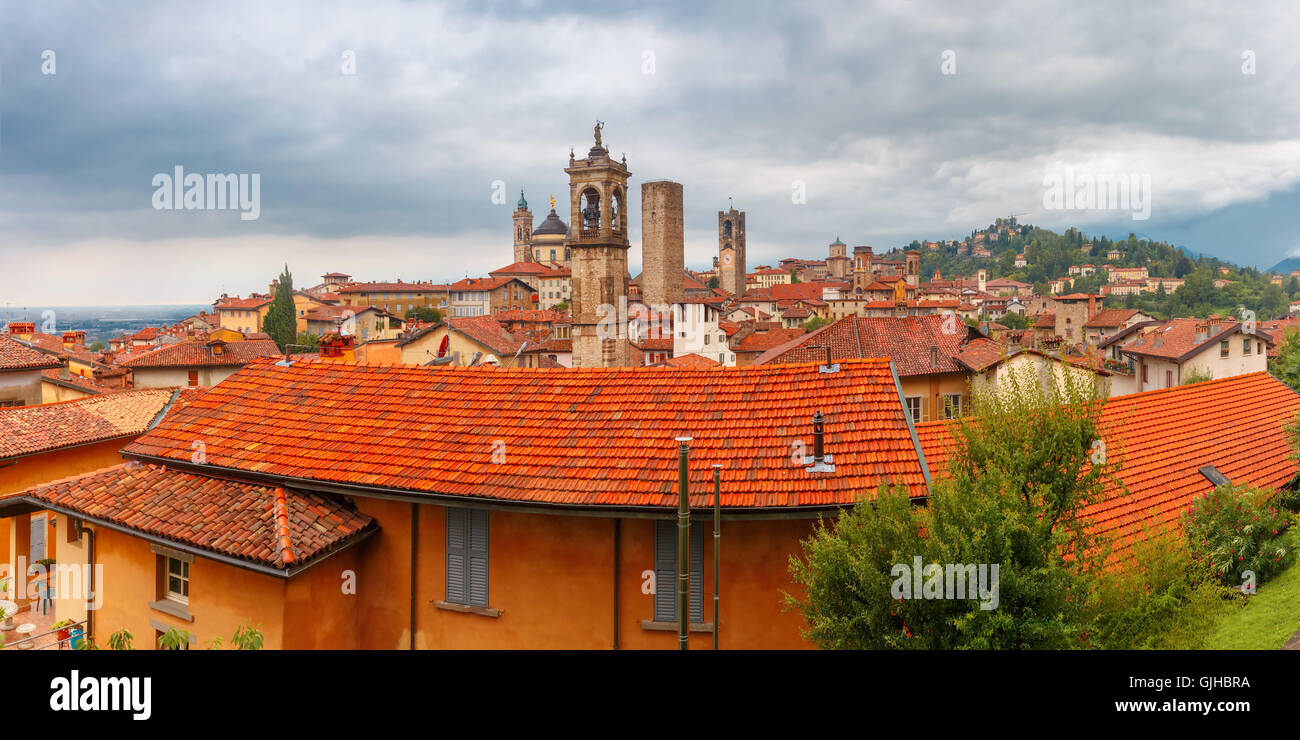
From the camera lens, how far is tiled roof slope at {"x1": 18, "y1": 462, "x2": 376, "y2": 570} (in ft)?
31.6

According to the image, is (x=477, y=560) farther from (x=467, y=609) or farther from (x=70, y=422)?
(x=70, y=422)

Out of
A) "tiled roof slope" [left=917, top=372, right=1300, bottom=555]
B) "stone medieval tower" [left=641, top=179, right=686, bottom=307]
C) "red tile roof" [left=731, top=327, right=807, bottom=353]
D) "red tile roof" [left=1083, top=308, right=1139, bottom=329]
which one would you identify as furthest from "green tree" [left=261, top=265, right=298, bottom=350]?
"red tile roof" [left=1083, top=308, right=1139, bottom=329]

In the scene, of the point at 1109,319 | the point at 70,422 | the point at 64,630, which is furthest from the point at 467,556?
the point at 1109,319

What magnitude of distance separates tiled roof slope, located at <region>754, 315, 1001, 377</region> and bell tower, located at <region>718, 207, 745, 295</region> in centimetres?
10904

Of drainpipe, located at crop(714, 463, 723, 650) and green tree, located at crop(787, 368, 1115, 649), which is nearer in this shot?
green tree, located at crop(787, 368, 1115, 649)

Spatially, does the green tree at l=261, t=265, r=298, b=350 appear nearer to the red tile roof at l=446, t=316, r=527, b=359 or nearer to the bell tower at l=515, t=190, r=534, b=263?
the red tile roof at l=446, t=316, r=527, b=359

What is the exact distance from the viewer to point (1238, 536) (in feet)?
43.3

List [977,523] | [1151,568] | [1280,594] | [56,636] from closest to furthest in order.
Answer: [977,523] → [1151,568] → [1280,594] → [56,636]

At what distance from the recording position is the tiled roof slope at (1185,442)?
47.4 ft

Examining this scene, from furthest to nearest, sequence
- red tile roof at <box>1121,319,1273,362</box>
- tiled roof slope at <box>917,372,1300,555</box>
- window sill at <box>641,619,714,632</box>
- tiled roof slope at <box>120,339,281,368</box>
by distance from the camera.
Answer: tiled roof slope at <box>120,339,281,368</box> < red tile roof at <box>1121,319,1273,362</box> < tiled roof slope at <box>917,372,1300,555</box> < window sill at <box>641,619,714,632</box>
